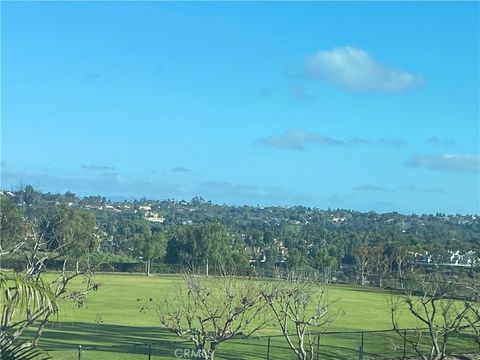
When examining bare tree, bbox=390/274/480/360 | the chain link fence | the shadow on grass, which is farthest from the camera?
the shadow on grass

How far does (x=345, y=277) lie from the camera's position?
323 ft

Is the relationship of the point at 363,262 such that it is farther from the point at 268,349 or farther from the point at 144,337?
the point at 268,349

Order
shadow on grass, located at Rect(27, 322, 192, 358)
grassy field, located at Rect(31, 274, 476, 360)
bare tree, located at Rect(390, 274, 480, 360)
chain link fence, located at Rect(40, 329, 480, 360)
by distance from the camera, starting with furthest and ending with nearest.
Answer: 1. shadow on grass, located at Rect(27, 322, 192, 358)
2. grassy field, located at Rect(31, 274, 476, 360)
3. chain link fence, located at Rect(40, 329, 480, 360)
4. bare tree, located at Rect(390, 274, 480, 360)

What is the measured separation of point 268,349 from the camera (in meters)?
24.6

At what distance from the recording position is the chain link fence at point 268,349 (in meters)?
25.4

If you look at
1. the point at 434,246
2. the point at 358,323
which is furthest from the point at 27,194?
the point at 358,323

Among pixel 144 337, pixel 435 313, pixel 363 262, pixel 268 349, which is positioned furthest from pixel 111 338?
pixel 363 262

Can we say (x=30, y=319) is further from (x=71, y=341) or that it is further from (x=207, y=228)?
(x=207, y=228)

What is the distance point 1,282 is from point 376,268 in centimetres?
8826

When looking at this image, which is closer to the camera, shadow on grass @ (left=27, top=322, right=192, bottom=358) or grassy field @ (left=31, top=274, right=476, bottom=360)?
grassy field @ (left=31, top=274, right=476, bottom=360)

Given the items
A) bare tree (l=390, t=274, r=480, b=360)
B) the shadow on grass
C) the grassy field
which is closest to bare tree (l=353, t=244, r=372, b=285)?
the grassy field

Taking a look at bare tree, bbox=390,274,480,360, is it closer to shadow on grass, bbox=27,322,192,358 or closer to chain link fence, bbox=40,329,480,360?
chain link fence, bbox=40,329,480,360

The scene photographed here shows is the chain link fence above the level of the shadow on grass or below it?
above

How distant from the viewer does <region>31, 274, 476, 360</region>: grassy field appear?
26766 mm
